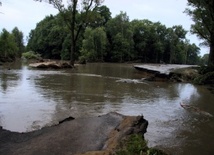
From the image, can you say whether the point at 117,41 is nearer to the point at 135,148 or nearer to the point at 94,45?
the point at 94,45

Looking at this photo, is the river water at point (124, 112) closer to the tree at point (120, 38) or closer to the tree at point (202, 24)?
the tree at point (202, 24)

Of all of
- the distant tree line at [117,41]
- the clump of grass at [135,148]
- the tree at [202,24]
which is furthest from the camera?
the distant tree line at [117,41]

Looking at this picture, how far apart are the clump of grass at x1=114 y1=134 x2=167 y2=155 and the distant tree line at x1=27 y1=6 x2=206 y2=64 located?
63.6m

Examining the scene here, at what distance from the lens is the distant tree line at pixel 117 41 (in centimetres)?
7188

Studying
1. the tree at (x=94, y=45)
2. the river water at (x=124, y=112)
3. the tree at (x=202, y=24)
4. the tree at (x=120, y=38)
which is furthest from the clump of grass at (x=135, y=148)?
the tree at (x=120, y=38)

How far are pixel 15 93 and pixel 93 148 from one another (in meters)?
7.05

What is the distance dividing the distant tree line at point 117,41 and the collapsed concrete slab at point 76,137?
205ft

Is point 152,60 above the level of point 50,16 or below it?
below

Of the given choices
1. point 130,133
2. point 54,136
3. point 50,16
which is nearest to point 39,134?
point 54,136

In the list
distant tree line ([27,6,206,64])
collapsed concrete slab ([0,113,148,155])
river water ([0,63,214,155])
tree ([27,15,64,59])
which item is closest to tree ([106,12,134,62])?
distant tree line ([27,6,206,64])

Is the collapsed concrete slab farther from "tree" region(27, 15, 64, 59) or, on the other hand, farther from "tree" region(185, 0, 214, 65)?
"tree" region(27, 15, 64, 59)

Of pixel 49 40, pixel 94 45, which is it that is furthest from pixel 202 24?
pixel 49 40

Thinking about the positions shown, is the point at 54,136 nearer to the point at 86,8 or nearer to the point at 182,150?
the point at 182,150

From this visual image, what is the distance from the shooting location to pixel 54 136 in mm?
4668
